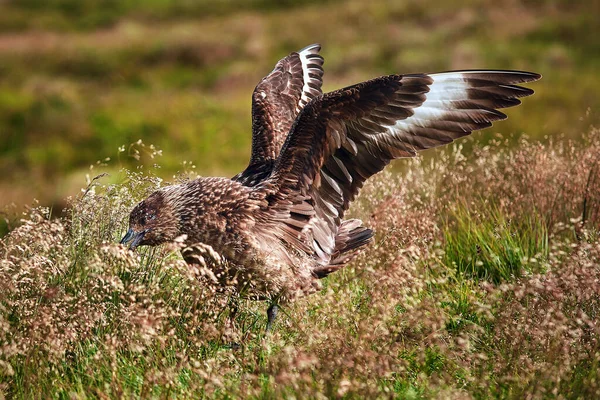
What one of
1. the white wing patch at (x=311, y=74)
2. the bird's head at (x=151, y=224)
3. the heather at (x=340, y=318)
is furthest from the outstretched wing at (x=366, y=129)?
the white wing patch at (x=311, y=74)

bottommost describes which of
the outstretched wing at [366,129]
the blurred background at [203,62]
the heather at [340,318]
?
the heather at [340,318]

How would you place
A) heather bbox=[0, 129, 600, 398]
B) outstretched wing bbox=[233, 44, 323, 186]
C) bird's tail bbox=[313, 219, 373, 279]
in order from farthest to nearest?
outstretched wing bbox=[233, 44, 323, 186] < bird's tail bbox=[313, 219, 373, 279] < heather bbox=[0, 129, 600, 398]

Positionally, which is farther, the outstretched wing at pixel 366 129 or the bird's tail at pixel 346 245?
Answer: the bird's tail at pixel 346 245

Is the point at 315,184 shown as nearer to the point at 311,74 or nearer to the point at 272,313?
the point at 272,313

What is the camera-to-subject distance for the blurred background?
47.9 feet

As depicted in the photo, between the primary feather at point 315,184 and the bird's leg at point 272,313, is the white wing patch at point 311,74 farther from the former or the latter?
the bird's leg at point 272,313

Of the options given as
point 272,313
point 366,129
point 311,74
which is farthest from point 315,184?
point 311,74

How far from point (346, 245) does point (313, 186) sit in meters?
0.48

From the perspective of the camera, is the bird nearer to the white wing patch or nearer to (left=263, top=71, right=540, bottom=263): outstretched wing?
(left=263, top=71, right=540, bottom=263): outstretched wing

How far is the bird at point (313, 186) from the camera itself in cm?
411

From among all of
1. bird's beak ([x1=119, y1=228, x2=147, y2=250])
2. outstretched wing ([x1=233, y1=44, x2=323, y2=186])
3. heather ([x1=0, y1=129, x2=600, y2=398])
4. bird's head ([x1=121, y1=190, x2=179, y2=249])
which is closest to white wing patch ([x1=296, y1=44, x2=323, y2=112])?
outstretched wing ([x1=233, y1=44, x2=323, y2=186])

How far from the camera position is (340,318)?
3668 millimetres

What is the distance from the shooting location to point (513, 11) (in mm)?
23438

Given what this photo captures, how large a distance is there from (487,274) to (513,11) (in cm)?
2054
